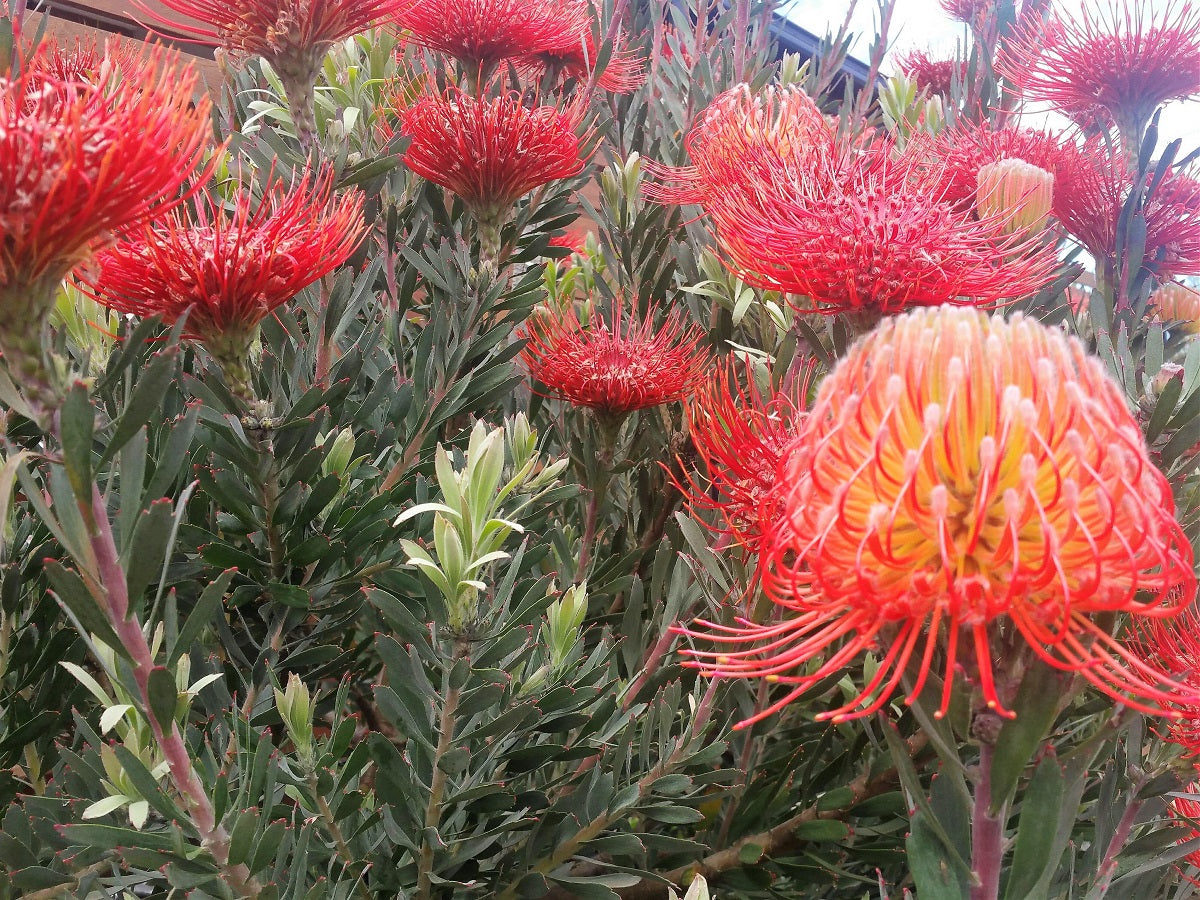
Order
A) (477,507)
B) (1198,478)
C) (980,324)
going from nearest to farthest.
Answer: (980,324)
(477,507)
(1198,478)

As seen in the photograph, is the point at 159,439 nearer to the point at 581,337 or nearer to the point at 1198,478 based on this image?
the point at 581,337

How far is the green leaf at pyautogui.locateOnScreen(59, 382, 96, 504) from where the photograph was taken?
321 mm

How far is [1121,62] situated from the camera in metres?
0.91

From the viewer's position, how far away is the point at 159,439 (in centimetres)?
61

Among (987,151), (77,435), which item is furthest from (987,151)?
(77,435)

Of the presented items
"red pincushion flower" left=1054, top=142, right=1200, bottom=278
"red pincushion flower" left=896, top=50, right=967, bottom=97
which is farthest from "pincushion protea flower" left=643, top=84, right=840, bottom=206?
"red pincushion flower" left=896, top=50, right=967, bottom=97

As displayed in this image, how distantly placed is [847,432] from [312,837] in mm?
475

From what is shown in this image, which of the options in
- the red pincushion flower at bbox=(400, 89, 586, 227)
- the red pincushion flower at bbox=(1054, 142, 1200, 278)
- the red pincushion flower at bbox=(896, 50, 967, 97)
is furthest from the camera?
the red pincushion flower at bbox=(896, 50, 967, 97)

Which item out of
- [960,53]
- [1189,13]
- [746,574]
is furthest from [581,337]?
[960,53]

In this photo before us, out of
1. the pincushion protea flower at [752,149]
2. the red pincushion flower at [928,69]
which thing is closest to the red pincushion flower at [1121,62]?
the pincushion protea flower at [752,149]

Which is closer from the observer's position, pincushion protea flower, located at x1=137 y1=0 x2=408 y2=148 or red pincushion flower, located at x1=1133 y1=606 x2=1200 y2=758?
red pincushion flower, located at x1=1133 y1=606 x2=1200 y2=758

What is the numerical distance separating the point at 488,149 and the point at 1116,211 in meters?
0.66

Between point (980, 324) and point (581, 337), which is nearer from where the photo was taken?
point (980, 324)

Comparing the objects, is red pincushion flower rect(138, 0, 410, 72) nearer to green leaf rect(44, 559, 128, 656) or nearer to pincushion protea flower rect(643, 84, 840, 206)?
pincushion protea flower rect(643, 84, 840, 206)
